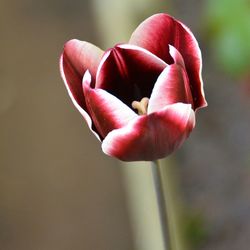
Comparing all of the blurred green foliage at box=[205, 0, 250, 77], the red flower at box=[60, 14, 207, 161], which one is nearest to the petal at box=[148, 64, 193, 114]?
the red flower at box=[60, 14, 207, 161]

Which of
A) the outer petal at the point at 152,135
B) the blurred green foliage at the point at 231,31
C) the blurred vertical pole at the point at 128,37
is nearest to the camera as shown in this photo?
the outer petal at the point at 152,135

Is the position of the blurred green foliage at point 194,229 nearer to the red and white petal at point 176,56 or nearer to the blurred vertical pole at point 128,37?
the blurred vertical pole at point 128,37

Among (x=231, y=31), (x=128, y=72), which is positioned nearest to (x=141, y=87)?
(x=128, y=72)

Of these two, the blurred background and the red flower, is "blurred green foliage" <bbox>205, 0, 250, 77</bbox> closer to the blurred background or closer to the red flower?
the blurred background

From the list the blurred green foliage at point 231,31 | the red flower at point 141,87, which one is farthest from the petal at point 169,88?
the blurred green foliage at point 231,31

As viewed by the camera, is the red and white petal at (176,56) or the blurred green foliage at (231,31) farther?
the blurred green foliage at (231,31)

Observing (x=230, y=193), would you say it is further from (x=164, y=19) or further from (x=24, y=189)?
(x=164, y=19)

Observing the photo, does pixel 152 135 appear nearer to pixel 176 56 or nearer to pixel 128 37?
pixel 176 56
